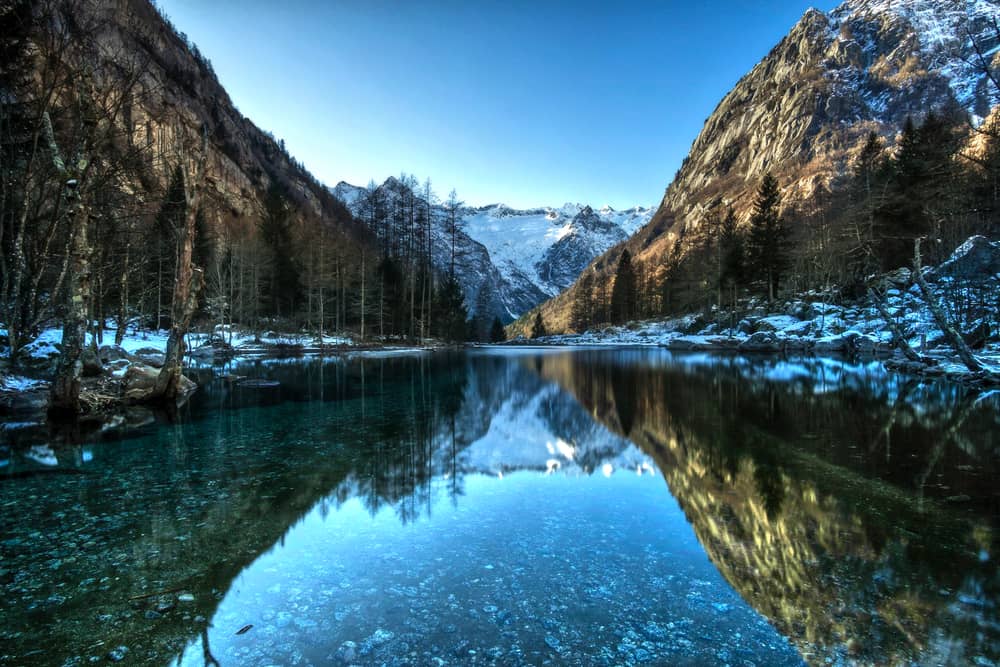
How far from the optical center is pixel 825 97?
114625mm

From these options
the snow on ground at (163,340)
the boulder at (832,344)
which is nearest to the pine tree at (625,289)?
the boulder at (832,344)

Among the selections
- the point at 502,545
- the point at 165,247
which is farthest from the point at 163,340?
the point at 502,545

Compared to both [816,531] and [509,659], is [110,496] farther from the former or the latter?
[816,531]

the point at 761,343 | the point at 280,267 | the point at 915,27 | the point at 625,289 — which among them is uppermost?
the point at 915,27

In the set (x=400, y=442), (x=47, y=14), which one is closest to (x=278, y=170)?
(x=47, y=14)

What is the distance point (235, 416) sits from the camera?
1252 centimetres

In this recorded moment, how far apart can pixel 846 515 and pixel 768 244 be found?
56.7m

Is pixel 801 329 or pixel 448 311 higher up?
pixel 448 311

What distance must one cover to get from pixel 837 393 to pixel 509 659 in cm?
1664

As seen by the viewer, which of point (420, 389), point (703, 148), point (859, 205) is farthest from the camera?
point (703, 148)

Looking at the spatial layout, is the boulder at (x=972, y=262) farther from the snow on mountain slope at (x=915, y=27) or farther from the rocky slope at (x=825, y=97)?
the snow on mountain slope at (x=915, y=27)

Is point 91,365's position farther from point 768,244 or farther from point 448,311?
point 768,244

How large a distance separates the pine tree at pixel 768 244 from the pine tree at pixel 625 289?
2671cm

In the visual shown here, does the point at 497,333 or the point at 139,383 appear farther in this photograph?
the point at 497,333
